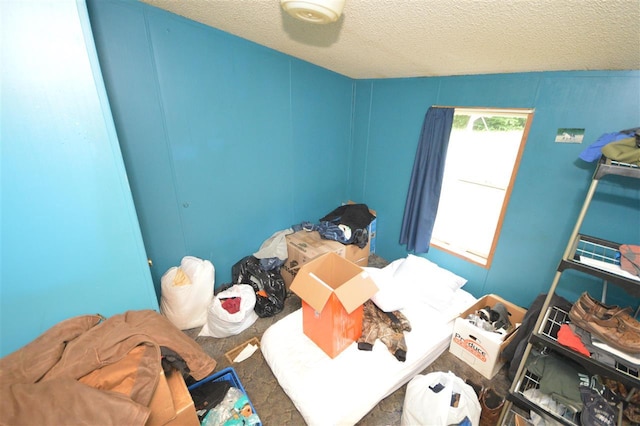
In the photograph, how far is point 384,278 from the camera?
6.81 feet

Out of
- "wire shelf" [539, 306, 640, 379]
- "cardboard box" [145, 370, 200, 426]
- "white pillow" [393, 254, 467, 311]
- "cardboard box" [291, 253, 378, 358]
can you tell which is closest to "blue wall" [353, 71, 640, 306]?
"white pillow" [393, 254, 467, 311]

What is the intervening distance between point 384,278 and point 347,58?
75.2 inches

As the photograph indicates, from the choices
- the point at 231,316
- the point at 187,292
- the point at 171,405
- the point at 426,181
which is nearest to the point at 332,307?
the point at 171,405

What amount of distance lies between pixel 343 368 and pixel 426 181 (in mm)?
1930

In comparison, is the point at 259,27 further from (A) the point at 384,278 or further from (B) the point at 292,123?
(A) the point at 384,278

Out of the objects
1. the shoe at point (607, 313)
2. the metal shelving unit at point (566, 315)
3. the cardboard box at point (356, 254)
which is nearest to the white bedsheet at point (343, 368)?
the metal shelving unit at point (566, 315)

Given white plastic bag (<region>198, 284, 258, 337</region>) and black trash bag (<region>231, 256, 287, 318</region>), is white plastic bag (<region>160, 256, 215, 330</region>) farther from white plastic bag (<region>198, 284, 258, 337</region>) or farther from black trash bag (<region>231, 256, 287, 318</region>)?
black trash bag (<region>231, 256, 287, 318</region>)

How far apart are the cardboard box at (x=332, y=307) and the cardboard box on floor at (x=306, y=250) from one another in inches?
30.2

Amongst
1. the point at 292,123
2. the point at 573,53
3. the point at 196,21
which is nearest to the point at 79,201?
the point at 196,21

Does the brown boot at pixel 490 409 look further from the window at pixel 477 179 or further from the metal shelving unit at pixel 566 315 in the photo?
the window at pixel 477 179

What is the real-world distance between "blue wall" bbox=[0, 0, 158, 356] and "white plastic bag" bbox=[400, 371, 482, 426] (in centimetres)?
177

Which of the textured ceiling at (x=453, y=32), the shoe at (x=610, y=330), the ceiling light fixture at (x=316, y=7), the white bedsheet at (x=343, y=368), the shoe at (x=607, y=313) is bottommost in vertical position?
the white bedsheet at (x=343, y=368)

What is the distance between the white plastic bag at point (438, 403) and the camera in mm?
1295

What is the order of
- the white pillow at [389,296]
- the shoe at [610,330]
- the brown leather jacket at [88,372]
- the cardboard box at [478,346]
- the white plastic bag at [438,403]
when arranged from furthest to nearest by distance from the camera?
the white pillow at [389,296], the cardboard box at [478,346], the white plastic bag at [438,403], the shoe at [610,330], the brown leather jacket at [88,372]
